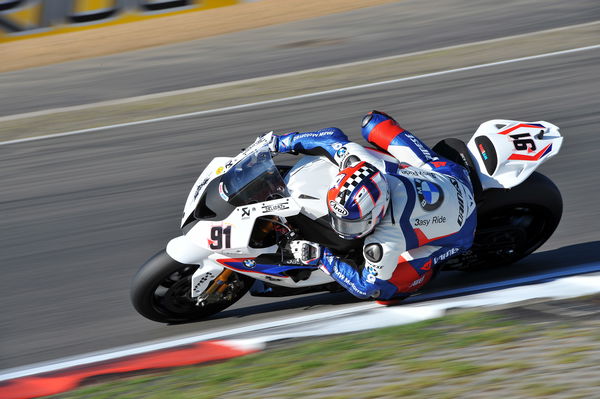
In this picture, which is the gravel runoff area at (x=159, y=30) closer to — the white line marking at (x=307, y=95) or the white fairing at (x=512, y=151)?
the white line marking at (x=307, y=95)

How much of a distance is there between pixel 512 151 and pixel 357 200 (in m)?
1.54

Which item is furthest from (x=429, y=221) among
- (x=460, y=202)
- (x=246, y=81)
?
(x=246, y=81)

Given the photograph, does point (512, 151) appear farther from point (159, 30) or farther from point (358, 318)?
point (159, 30)

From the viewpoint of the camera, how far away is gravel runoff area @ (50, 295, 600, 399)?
401cm

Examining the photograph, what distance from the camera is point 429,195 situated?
5.34 m

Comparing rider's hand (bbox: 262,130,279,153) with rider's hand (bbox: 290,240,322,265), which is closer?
rider's hand (bbox: 290,240,322,265)

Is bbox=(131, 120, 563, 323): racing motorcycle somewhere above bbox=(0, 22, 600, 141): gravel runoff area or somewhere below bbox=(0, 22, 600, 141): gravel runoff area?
below

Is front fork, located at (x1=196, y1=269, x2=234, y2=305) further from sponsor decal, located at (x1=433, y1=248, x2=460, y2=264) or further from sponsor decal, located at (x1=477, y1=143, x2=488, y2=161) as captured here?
sponsor decal, located at (x1=477, y1=143, x2=488, y2=161)

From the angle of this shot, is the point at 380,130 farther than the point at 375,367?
Yes

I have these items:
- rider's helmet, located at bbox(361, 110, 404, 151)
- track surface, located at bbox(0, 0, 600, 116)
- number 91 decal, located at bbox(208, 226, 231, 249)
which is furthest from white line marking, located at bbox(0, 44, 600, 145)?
number 91 decal, located at bbox(208, 226, 231, 249)

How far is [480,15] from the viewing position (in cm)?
1343

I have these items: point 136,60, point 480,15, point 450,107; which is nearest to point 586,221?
point 450,107

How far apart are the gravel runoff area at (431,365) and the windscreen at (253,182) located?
970mm

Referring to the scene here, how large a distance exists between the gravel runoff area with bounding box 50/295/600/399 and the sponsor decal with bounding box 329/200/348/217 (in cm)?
80
